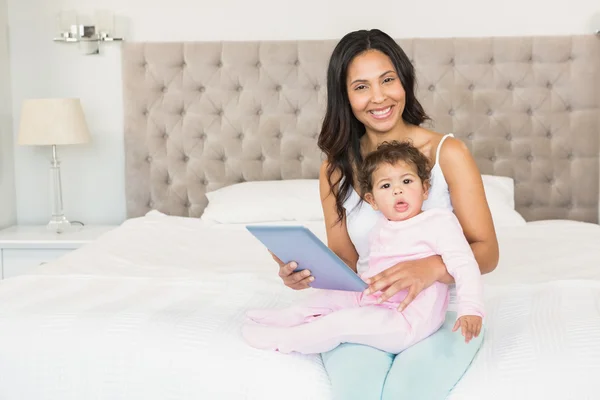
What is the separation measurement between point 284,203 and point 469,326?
1799mm

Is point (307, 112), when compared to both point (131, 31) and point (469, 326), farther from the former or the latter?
point (469, 326)

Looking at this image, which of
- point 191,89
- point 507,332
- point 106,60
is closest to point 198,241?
point 191,89

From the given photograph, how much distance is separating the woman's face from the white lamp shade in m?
1.90

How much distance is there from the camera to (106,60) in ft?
12.1

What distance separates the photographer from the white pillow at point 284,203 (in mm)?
3170

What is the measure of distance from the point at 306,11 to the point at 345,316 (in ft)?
7.53

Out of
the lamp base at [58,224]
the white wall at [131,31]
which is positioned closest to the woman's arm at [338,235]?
the white wall at [131,31]

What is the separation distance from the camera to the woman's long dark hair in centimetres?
189

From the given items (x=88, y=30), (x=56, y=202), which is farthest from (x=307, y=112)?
(x=56, y=202)

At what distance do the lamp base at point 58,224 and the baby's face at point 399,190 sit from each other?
7.26 ft

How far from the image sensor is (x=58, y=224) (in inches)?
141

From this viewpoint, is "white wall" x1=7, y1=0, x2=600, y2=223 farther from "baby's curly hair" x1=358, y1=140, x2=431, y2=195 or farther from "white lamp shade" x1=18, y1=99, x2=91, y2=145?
"baby's curly hair" x1=358, y1=140, x2=431, y2=195

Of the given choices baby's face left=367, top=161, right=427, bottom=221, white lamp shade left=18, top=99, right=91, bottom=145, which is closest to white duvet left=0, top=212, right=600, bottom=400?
baby's face left=367, top=161, right=427, bottom=221

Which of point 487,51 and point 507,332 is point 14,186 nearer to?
point 487,51
